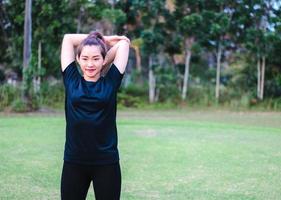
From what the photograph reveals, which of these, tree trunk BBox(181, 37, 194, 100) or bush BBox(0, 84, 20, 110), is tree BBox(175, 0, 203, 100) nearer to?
tree trunk BBox(181, 37, 194, 100)

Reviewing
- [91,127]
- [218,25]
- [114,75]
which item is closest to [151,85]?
[218,25]

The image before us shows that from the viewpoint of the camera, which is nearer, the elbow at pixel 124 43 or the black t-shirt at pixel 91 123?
the black t-shirt at pixel 91 123

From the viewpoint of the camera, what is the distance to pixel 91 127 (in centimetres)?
308

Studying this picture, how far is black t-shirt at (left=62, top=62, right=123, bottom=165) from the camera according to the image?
3088mm

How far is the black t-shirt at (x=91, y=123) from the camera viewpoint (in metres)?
3.09

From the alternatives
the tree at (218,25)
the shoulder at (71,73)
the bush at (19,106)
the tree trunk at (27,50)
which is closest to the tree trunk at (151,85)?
the tree at (218,25)

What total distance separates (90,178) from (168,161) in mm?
4805

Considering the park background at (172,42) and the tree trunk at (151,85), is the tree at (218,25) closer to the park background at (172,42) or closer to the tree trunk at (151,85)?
the park background at (172,42)

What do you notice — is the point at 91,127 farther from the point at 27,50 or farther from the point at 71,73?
the point at 27,50

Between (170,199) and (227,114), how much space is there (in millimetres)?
13383

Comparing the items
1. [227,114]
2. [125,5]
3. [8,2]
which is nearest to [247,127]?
[227,114]

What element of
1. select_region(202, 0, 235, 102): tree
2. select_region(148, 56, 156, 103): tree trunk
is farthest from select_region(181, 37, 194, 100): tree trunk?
select_region(148, 56, 156, 103): tree trunk

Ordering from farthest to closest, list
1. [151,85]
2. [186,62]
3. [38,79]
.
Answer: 1. [186,62]
2. [151,85]
3. [38,79]

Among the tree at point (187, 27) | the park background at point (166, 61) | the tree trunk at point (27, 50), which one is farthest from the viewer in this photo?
the tree at point (187, 27)
